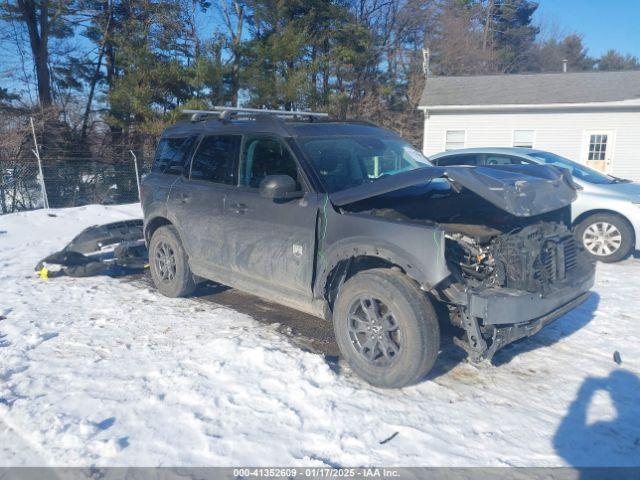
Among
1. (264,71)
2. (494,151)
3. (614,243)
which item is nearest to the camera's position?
(614,243)

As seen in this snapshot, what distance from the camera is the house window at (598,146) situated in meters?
18.4

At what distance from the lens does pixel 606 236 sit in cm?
781

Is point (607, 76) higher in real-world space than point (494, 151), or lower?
higher

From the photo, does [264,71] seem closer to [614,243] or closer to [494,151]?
[494,151]

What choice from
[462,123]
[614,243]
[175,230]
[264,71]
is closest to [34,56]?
[264,71]

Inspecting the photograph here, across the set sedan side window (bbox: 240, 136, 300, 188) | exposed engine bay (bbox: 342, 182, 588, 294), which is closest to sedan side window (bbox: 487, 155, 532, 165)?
exposed engine bay (bbox: 342, 182, 588, 294)

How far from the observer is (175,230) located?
6.01 meters

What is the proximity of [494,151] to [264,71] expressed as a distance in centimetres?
1643

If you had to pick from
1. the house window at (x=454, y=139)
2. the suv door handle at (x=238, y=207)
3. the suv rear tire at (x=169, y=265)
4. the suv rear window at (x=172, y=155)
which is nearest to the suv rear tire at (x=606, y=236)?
the suv door handle at (x=238, y=207)

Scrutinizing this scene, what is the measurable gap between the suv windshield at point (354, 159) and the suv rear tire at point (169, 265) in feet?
7.28

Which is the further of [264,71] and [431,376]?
[264,71]

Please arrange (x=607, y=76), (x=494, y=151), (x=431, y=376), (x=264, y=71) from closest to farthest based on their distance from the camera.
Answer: (x=431, y=376) < (x=494, y=151) < (x=607, y=76) < (x=264, y=71)

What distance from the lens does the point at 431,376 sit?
407cm

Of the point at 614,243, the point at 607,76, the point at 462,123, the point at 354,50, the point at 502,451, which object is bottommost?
the point at 502,451
